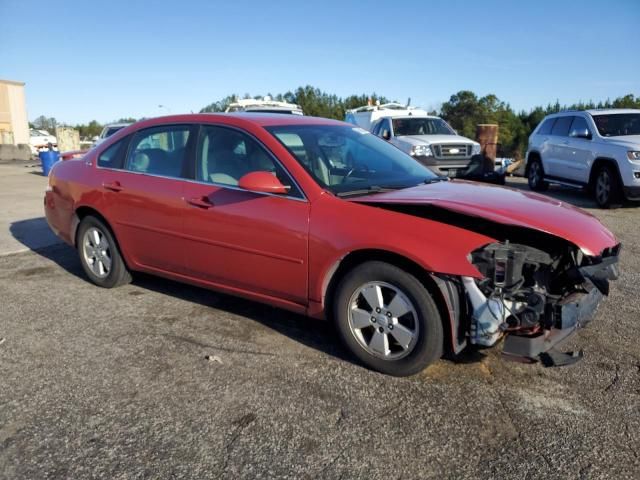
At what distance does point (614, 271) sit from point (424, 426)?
1532 mm

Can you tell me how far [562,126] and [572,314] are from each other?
957 centimetres

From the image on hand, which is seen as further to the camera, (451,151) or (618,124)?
(451,151)

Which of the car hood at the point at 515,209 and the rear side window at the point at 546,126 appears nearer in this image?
the car hood at the point at 515,209

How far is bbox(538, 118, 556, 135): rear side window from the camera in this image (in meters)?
12.1

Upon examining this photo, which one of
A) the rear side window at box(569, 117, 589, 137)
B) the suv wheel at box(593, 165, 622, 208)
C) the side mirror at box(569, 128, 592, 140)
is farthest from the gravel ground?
the rear side window at box(569, 117, 589, 137)

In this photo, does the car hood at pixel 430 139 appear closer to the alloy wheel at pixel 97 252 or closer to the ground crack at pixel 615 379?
the alloy wheel at pixel 97 252

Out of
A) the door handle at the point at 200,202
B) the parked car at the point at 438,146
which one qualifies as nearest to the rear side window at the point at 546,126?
the parked car at the point at 438,146

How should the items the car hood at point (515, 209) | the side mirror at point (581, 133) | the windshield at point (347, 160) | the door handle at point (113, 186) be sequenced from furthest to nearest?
the side mirror at point (581, 133)
the door handle at point (113, 186)
the windshield at point (347, 160)
the car hood at point (515, 209)

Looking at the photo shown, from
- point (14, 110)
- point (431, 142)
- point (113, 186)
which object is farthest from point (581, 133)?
point (14, 110)

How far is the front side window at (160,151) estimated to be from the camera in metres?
4.50

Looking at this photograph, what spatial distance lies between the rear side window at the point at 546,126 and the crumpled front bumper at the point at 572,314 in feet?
31.4

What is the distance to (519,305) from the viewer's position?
10.3 ft

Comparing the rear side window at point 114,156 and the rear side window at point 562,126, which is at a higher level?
the rear side window at point 562,126

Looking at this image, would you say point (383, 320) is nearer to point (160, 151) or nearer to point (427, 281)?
point (427, 281)
